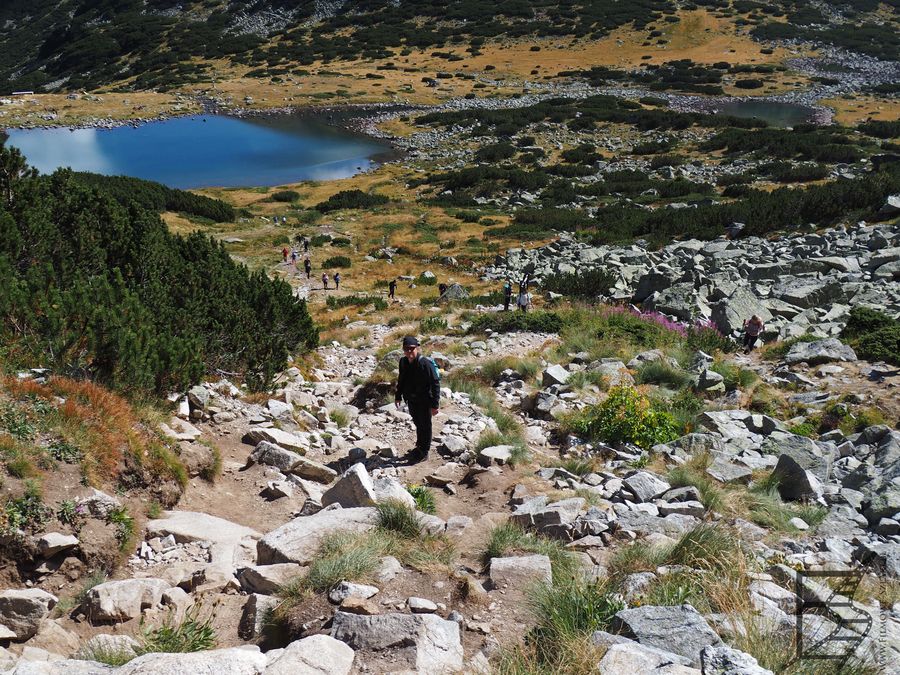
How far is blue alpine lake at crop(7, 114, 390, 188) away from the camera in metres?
53.4

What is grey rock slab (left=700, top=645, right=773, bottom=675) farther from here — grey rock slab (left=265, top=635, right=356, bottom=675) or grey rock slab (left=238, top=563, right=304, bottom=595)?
grey rock slab (left=238, top=563, right=304, bottom=595)

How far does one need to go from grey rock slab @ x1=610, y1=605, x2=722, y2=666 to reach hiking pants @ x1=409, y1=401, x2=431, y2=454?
14.2ft

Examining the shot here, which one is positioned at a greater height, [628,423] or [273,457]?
[273,457]

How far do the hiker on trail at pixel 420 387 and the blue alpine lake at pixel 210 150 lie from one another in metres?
A: 49.2

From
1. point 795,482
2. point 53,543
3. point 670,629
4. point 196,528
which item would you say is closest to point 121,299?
point 196,528

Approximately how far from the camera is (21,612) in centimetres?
392

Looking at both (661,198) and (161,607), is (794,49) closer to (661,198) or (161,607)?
(661,198)

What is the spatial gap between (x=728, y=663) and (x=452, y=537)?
2836 millimetres

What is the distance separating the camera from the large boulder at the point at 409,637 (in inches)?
140

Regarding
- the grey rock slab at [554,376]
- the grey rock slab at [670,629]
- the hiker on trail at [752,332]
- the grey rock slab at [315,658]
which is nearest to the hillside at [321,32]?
the hiker on trail at [752,332]

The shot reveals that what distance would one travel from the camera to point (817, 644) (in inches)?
132

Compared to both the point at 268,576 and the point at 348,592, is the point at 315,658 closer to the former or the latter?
the point at 348,592

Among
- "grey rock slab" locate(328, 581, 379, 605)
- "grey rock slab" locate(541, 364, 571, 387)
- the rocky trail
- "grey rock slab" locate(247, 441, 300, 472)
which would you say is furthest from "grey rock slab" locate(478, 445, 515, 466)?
"grey rock slab" locate(328, 581, 379, 605)

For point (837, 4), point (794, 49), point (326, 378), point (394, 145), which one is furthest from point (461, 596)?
point (837, 4)
